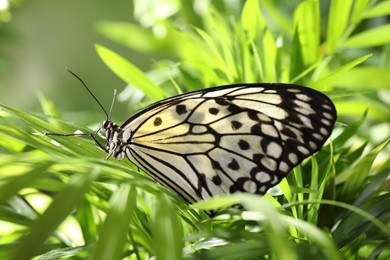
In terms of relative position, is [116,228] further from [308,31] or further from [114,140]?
[308,31]

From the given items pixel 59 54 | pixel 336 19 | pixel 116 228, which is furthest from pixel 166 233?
pixel 59 54

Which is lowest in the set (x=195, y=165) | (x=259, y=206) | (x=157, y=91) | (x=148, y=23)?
(x=259, y=206)

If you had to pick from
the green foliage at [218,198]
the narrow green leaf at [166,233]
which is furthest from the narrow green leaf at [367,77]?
the narrow green leaf at [166,233]

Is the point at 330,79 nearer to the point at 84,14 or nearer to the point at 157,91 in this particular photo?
the point at 157,91

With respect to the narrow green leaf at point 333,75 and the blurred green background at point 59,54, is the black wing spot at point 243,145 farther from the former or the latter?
the blurred green background at point 59,54

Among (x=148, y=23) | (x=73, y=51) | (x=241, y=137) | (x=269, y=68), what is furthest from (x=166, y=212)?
(x=73, y=51)

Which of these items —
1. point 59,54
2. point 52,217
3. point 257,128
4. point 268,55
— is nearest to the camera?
point 52,217

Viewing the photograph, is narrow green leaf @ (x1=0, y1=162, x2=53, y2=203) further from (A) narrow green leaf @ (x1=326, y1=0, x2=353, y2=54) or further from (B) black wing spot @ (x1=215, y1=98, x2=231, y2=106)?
(A) narrow green leaf @ (x1=326, y1=0, x2=353, y2=54)
